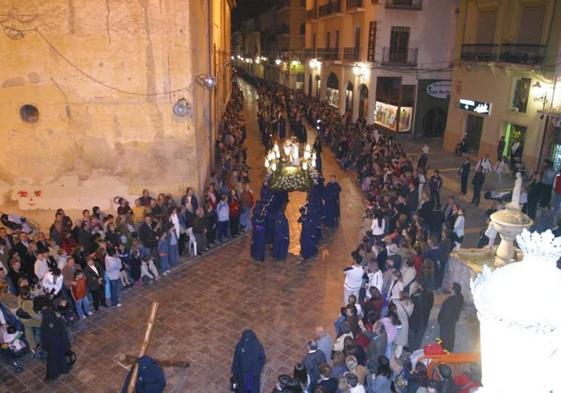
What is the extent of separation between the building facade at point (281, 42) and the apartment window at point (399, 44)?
1948 cm

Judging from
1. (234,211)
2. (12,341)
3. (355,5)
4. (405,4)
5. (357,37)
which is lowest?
(12,341)

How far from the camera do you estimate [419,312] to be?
7648 millimetres

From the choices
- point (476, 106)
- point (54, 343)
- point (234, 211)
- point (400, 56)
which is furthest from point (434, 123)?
point (54, 343)

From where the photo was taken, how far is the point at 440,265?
9.60 m

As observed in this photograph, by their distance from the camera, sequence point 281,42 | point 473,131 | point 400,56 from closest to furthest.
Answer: point 473,131
point 400,56
point 281,42

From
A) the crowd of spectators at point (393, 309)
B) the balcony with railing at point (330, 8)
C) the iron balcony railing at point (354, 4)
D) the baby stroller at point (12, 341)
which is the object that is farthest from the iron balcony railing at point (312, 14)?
the baby stroller at point (12, 341)

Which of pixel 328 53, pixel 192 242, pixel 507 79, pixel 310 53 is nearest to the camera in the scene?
pixel 192 242

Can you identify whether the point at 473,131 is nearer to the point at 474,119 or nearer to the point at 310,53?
the point at 474,119

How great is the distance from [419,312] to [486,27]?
17.3 meters

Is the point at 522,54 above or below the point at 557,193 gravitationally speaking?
above

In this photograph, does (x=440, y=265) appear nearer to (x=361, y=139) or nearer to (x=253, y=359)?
(x=253, y=359)

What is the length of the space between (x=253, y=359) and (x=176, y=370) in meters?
1.87

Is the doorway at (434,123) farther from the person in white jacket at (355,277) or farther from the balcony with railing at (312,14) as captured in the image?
the person in white jacket at (355,277)

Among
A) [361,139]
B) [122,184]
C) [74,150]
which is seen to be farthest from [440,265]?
[361,139]
